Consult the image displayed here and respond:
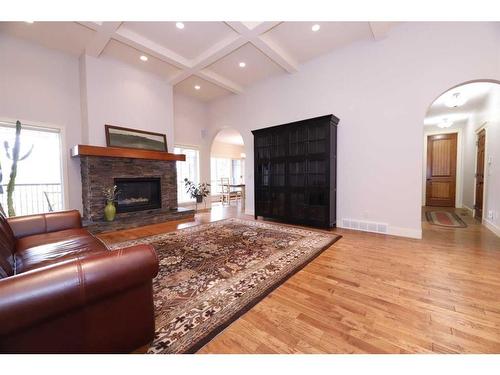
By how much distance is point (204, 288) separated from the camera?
1.84m

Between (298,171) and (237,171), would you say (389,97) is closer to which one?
(298,171)

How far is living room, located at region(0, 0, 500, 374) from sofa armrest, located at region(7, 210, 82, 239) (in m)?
0.02

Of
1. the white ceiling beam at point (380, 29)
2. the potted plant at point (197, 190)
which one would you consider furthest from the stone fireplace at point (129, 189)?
the white ceiling beam at point (380, 29)

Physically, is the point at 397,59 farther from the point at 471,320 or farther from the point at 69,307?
the point at 69,307

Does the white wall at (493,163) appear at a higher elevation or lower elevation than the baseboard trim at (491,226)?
higher

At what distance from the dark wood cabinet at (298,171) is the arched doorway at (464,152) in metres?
1.69

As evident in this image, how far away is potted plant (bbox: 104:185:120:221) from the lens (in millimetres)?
3938

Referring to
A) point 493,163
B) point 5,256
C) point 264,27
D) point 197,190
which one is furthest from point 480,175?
point 5,256

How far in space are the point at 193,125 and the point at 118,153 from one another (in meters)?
2.63

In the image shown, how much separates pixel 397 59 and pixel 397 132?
3.81 feet

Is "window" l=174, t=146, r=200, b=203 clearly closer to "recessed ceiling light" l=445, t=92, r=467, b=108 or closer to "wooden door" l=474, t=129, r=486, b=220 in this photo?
"recessed ceiling light" l=445, t=92, r=467, b=108

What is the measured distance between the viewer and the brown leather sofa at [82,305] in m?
0.80

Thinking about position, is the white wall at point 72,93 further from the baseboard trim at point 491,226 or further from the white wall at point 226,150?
the baseboard trim at point 491,226

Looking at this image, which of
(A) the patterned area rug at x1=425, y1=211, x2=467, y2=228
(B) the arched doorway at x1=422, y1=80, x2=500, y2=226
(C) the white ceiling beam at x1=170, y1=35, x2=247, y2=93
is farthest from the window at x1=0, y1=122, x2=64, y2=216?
(A) the patterned area rug at x1=425, y1=211, x2=467, y2=228
